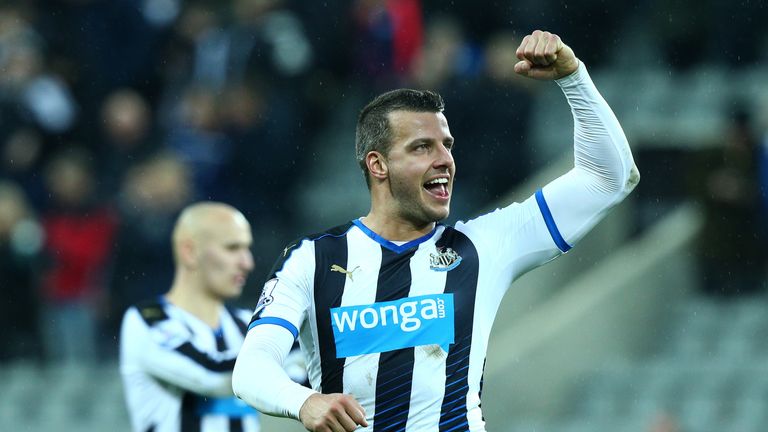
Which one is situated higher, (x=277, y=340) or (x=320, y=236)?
(x=320, y=236)

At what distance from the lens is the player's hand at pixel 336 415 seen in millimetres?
4219

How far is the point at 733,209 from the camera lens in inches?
415

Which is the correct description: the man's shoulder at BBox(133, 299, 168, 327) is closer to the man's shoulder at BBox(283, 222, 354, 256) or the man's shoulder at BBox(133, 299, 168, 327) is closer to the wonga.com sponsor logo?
the man's shoulder at BBox(283, 222, 354, 256)

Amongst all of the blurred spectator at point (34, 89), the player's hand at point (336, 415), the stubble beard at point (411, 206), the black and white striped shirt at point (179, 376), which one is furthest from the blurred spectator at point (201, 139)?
the player's hand at point (336, 415)

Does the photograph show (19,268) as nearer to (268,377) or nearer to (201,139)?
(201,139)

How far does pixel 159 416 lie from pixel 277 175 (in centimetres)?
617

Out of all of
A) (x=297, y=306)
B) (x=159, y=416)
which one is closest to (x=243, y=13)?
(x=159, y=416)

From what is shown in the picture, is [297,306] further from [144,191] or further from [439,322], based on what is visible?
[144,191]

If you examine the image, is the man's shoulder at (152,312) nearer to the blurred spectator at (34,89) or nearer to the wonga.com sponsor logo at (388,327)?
the wonga.com sponsor logo at (388,327)

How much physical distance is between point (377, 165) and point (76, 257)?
309 inches

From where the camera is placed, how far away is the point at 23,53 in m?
13.7

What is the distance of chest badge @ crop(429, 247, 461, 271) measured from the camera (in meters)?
5.01

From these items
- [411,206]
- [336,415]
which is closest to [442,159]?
[411,206]

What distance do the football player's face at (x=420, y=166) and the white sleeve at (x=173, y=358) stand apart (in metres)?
1.72
